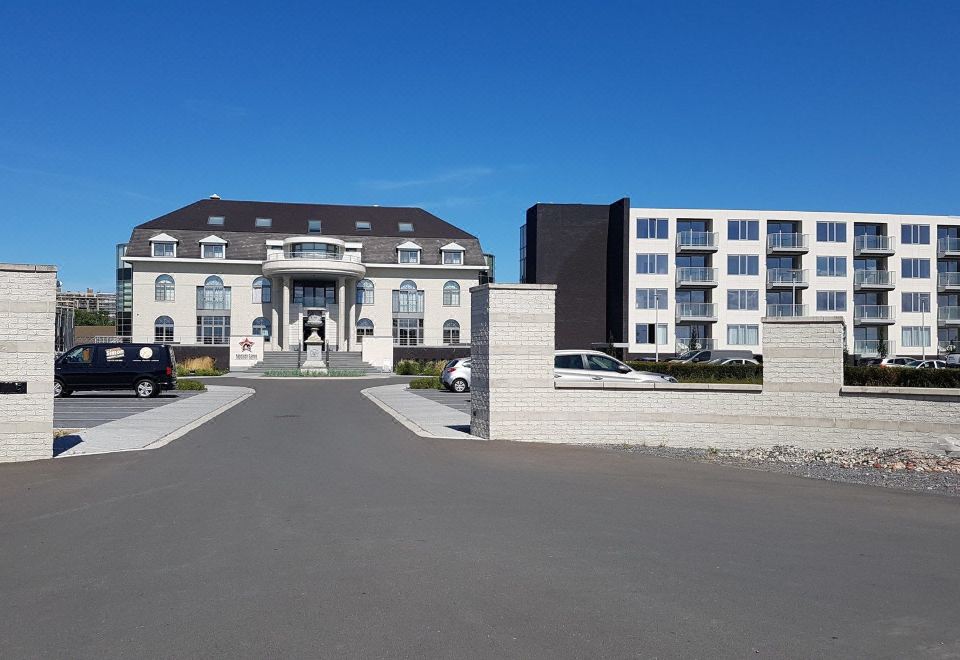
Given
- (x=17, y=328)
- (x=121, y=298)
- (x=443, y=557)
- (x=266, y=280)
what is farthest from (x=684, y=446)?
(x=121, y=298)

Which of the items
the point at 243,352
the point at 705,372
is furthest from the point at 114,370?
the point at 243,352

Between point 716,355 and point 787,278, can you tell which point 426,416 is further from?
point 787,278

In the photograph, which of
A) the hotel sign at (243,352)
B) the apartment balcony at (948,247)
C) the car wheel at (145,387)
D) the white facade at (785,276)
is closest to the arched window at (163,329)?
the hotel sign at (243,352)

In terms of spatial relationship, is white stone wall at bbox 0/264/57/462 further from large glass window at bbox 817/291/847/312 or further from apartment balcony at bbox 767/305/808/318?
large glass window at bbox 817/291/847/312

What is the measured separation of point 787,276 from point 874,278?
6423 mm

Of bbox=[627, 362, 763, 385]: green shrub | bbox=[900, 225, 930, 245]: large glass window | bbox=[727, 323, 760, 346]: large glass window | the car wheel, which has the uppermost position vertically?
bbox=[900, 225, 930, 245]: large glass window

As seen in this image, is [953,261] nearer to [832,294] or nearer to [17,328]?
[832,294]

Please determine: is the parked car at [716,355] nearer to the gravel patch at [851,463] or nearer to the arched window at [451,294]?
the arched window at [451,294]

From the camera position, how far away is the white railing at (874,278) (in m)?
57.8

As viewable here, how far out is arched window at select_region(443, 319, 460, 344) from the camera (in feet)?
214

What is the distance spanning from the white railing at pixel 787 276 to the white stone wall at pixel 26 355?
A: 174ft

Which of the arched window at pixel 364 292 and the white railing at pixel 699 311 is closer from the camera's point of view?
the white railing at pixel 699 311

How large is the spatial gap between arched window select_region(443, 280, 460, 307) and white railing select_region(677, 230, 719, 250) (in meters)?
18.3

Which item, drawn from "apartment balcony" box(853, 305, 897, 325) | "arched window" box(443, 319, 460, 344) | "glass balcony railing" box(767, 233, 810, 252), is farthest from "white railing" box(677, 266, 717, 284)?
"arched window" box(443, 319, 460, 344)
